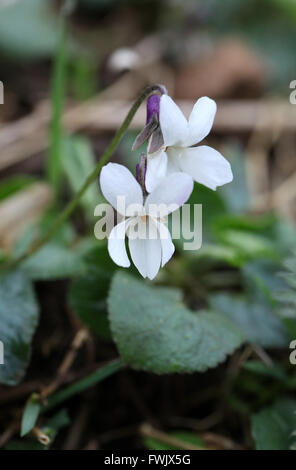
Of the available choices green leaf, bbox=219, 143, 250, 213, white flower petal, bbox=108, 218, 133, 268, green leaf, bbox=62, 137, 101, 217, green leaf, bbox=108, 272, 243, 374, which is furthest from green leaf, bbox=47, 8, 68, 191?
white flower petal, bbox=108, 218, 133, 268

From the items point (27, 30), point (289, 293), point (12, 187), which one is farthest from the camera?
point (27, 30)

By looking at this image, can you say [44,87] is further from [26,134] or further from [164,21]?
[164,21]

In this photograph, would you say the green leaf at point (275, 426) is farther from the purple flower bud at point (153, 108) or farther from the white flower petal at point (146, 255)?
the purple flower bud at point (153, 108)

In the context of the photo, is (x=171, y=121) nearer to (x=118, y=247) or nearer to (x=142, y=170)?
(x=142, y=170)

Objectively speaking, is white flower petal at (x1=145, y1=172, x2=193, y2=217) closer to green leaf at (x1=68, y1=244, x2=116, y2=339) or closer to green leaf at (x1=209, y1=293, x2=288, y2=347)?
green leaf at (x1=68, y1=244, x2=116, y2=339)

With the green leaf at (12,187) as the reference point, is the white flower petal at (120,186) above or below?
above

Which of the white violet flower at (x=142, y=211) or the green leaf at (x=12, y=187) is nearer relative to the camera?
the white violet flower at (x=142, y=211)

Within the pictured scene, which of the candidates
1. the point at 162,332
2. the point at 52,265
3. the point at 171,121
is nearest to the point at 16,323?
the point at 52,265

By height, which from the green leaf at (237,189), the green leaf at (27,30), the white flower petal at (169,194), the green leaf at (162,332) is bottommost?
the green leaf at (162,332)

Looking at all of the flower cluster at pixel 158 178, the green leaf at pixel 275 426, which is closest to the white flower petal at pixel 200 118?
the flower cluster at pixel 158 178
